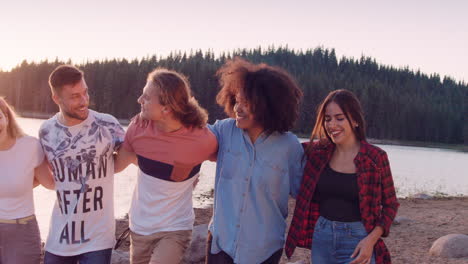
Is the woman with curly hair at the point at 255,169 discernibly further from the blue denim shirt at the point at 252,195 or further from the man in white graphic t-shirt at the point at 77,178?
the man in white graphic t-shirt at the point at 77,178

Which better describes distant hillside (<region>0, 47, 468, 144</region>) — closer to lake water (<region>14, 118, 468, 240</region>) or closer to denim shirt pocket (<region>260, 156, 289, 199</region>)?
lake water (<region>14, 118, 468, 240</region>)

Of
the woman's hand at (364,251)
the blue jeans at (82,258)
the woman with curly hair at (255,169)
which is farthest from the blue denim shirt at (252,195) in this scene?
the blue jeans at (82,258)

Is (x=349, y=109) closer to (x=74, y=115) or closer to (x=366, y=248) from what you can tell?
(x=366, y=248)

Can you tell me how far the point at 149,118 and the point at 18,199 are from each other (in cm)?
109

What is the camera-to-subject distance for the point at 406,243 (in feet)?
27.2

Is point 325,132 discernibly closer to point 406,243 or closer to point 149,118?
point 149,118

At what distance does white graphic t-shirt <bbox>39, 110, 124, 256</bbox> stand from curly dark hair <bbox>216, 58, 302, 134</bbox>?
3.62 feet

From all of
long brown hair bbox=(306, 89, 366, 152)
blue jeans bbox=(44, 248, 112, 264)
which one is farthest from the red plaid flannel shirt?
blue jeans bbox=(44, 248, 112, 264)

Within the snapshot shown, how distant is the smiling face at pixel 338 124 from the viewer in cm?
336

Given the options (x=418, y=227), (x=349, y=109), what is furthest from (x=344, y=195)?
(x=418, y=227)

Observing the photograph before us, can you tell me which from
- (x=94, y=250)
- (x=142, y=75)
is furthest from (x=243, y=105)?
(x=142, y=75)

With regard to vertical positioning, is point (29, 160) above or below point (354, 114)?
below

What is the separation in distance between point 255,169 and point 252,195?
0.18 metres

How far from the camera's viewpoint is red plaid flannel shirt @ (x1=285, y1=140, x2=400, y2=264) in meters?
3.17
